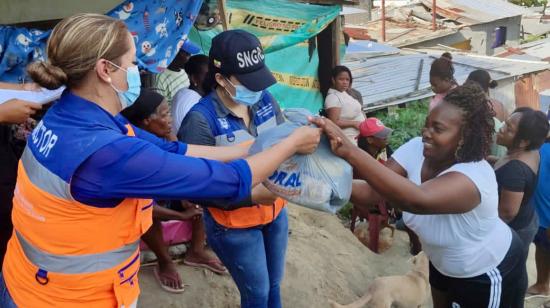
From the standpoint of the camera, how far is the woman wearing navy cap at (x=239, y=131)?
110 inches

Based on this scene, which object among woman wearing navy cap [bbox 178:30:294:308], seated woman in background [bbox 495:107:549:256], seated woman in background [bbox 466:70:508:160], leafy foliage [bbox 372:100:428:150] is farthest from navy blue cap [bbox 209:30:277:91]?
leafy foliage [bbox 372:100:428:150]

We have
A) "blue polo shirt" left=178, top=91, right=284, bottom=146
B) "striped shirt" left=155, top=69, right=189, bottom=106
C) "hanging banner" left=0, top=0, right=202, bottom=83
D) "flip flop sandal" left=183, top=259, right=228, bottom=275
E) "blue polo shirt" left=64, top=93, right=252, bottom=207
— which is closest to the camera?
"blue polo shirt" left=64, top=93, right=252, bottom=207

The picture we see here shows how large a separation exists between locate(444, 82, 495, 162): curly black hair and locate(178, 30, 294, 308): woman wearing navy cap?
952mm

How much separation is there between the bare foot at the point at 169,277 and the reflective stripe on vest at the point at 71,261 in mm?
1922

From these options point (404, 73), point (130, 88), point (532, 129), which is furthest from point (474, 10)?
point (130, 88)

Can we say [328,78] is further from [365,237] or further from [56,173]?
[56,173]

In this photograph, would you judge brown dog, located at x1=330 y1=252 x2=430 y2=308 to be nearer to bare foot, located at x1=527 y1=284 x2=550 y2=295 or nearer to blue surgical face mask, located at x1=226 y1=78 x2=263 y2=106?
bare foot, located at x1=527 y1=284 x2=550 y2=295

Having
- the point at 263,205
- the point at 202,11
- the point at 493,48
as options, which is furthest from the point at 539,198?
the point at 493,48

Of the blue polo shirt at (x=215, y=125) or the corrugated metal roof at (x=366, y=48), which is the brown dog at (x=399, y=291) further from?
the corrugated metal roof at (x=366, y=48)

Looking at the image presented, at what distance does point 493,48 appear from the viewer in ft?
81.9

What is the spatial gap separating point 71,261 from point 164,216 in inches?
73.6

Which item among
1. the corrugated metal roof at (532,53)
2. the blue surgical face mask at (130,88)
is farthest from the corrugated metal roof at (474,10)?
the blue surgical face mask at (130,88)

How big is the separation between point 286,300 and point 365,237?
192 cm

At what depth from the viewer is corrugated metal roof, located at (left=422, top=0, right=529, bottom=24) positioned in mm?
23625
